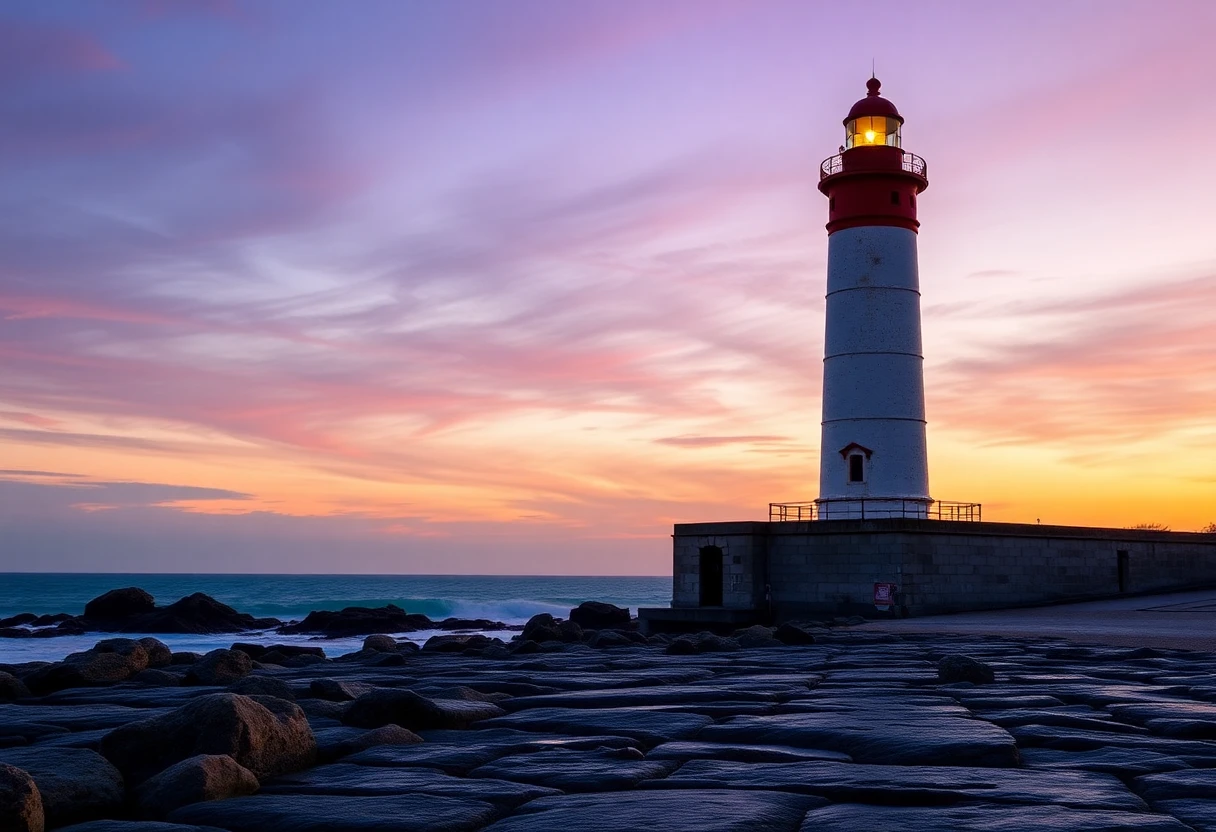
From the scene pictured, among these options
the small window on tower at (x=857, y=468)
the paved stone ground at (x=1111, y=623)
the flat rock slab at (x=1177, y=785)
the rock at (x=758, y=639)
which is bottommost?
the flat rock slab at (x=1177, y=785)

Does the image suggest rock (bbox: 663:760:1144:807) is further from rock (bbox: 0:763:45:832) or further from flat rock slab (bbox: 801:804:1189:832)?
rock (bbox: 0:763:45:832)

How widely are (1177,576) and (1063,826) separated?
82.5ft

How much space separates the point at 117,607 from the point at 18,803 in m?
36.0

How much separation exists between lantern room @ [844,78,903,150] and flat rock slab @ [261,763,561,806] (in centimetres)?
2275

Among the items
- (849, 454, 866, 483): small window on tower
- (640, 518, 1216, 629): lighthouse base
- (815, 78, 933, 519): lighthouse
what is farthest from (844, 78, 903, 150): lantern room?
(640, 518, 1216, 629): lighthouse base

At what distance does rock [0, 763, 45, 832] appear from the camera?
104 inches

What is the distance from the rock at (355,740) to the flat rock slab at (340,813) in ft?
2.32

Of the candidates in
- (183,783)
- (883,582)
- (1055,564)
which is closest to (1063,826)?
(183,783)

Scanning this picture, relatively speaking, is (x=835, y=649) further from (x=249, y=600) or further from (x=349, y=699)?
(x=249, y=600)

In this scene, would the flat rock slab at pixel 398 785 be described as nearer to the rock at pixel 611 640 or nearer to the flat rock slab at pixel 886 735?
the flat rock slab at pixel 886 735

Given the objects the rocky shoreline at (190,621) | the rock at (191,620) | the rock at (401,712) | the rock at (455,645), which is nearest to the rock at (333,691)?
the rock at (401,712)

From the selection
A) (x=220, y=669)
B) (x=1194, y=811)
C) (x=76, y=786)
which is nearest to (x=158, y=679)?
(x=220, y=669)

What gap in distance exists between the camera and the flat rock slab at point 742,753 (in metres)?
3.64

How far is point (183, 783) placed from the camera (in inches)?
120
